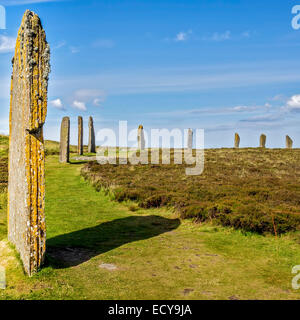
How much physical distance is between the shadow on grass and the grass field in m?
0.02

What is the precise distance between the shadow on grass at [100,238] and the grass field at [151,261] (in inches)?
0.9

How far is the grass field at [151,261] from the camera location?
20.5 ft

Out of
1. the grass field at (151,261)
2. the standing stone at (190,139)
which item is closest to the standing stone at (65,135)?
the grass field at (151,261)

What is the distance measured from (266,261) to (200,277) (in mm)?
2007

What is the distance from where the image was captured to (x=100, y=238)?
959 centimetres

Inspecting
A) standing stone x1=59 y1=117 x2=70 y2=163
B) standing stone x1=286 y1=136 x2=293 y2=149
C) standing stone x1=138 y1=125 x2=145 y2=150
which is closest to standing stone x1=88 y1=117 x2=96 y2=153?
standing stone x1=138 y1=125 x2=145 y2=150

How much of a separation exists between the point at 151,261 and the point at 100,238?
230 centimetres

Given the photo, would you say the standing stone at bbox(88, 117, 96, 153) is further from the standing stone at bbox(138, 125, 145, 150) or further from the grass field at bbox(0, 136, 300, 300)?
the grass field at bbox(0, 136, 300, 300)

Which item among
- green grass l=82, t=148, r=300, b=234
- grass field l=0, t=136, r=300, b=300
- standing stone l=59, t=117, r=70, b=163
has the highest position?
standing stone l=59, t=117, r=70, b=163

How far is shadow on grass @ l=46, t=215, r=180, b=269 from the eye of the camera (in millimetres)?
7883

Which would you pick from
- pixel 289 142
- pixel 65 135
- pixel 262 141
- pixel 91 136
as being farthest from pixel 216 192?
pixel 289 142

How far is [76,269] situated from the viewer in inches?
285
